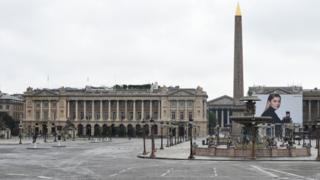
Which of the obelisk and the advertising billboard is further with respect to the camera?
A: the advertising billboard

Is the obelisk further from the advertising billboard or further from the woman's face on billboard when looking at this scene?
the woman's face on billboard

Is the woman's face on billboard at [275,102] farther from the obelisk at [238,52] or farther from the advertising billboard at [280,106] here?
the obelisk at [238,52]

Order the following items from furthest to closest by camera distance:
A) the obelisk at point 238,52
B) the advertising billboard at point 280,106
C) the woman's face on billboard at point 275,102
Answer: the woman's face on billboard at point 275,102 < the advertising billboard at point 280,106 < the obelisk at point 238,52

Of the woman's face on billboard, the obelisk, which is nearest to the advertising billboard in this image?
the woman's face on billboard

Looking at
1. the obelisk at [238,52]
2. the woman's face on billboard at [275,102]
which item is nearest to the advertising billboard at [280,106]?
the woman's face on billboard at [275,102]

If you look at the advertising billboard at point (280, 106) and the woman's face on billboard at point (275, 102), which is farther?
the woman's face on billboard at point (275, 102)

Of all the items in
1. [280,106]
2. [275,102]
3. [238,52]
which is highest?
[238,52]

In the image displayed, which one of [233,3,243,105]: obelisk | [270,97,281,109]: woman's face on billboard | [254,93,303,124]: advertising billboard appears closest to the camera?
[233,3,243,105]: obelisk

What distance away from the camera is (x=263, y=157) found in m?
52.6

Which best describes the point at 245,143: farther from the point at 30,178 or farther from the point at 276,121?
the point at 276,121

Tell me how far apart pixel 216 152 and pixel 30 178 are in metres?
26.2

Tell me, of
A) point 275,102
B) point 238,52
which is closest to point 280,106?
point 275,102

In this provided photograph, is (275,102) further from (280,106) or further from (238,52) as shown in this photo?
(238,52)

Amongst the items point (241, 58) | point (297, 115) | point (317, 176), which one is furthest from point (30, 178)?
point (297, 115)
